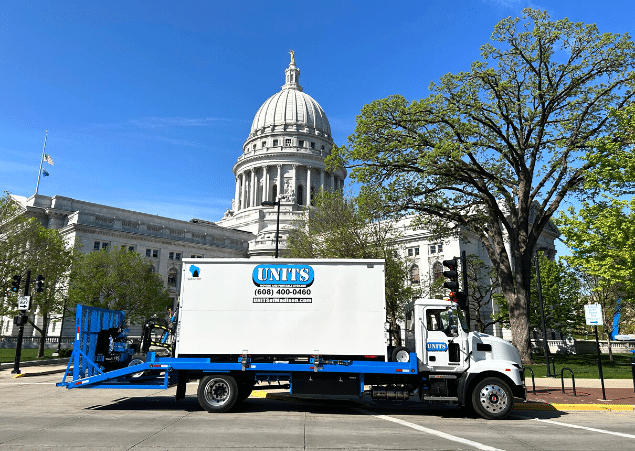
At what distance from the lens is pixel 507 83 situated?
2461 centimetres

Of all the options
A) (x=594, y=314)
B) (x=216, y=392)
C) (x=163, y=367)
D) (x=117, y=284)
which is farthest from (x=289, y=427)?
(x=117, y=284)

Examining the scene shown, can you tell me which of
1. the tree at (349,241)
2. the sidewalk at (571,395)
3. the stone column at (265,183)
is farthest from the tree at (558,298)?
the stone column at (265,183)

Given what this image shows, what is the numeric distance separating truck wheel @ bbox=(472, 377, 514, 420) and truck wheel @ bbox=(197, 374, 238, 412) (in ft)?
20.3

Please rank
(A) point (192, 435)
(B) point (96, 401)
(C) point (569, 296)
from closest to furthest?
(A) point (192, 435) < (B) point (96, 401) < (C) point (569, 296)

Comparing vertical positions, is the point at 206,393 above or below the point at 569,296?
below

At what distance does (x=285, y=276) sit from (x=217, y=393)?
3.55 m

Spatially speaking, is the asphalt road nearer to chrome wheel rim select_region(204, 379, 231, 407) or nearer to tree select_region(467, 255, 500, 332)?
chrome wheel rim select_region(204, 379, 231, 407)

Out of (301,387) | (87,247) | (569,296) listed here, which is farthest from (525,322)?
(87,247)

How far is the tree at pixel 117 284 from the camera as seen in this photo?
3975 cm

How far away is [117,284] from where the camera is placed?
137 feet

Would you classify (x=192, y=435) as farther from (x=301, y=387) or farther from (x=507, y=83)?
(x=507, y=83)

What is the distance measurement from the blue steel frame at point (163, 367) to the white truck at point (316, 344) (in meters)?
0.03

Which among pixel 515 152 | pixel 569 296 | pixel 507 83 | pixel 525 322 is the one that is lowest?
pixel 525 322

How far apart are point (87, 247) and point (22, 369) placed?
35.3m
